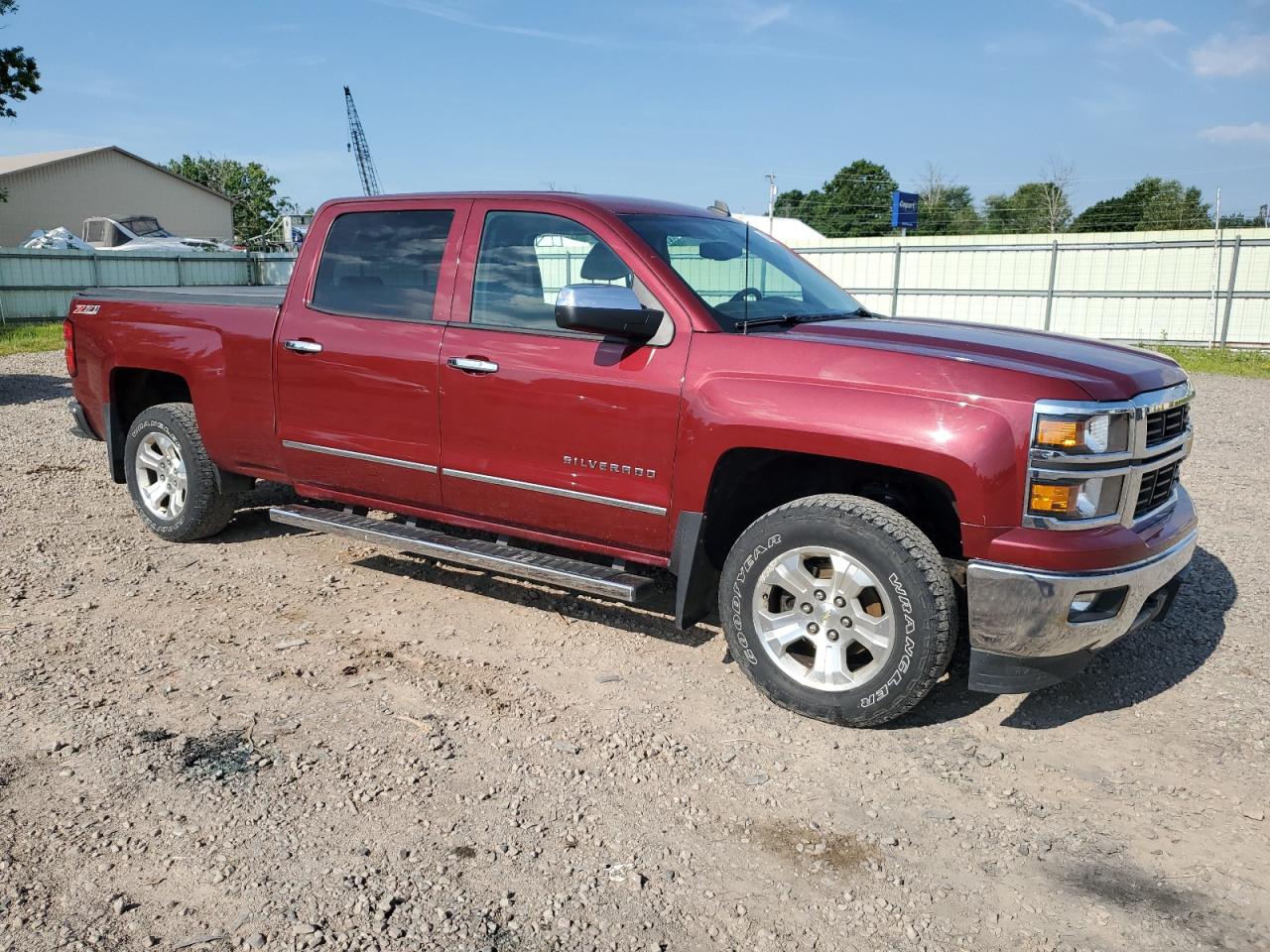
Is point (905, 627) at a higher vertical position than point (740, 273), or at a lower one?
lower

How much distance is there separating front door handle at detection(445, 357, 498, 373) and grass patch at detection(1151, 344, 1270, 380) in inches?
558

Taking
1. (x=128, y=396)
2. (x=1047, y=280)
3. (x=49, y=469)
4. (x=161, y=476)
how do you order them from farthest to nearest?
(x=1047, y=280)
(x=49, y=469)
(x=128, y=396)
(x=161, y=476)

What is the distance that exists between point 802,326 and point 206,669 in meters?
2.96

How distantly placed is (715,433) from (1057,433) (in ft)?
4.04

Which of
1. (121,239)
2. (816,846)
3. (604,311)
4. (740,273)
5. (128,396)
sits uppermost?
(121,239)

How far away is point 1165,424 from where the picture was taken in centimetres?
379

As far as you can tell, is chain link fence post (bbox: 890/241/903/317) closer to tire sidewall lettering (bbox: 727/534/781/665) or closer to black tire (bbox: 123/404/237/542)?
black tire (bbox: 123/404/237/542)

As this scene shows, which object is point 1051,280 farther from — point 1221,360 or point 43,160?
point 43,160

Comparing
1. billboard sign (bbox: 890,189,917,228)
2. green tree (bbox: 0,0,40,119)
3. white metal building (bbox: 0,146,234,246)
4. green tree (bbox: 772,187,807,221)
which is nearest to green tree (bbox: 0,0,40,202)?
green tree (bbox: 0,0,40,119)

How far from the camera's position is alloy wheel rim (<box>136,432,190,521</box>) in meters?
6.00

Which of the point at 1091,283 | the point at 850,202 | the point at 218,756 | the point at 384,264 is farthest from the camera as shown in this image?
the point at 850,202

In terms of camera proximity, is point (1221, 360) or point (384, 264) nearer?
point (384, 264)

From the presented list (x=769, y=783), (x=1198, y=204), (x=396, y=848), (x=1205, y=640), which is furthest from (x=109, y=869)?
(x=1198, y=204)

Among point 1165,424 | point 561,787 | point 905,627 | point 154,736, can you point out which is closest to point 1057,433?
point 1165,424
